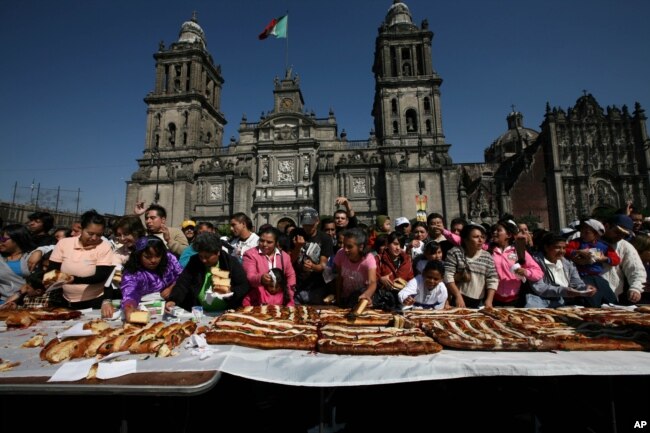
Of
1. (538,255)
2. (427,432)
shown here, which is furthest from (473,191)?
(427,432)

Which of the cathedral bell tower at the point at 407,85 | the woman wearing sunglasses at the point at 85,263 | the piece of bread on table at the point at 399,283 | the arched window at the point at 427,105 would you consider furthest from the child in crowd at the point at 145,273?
the arched window at the point at 427,105

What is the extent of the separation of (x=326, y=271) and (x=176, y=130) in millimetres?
37053

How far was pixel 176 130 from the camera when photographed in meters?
36.4

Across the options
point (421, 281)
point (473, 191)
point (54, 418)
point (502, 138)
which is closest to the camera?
point (54, 418)

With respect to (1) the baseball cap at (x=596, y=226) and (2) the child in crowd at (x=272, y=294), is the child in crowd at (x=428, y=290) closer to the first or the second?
(2) the child in crowd at (x=272, y=294)

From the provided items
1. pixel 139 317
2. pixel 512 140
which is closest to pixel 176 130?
pixel 139 317

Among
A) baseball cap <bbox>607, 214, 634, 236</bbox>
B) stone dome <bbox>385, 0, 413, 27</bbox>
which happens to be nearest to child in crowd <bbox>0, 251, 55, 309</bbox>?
baseball cap <bbox>607, 214, 634, 236</bbox>

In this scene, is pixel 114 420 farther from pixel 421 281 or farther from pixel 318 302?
pixel 421 281

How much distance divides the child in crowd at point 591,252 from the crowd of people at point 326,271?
1 cm

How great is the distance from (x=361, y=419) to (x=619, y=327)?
291 cm

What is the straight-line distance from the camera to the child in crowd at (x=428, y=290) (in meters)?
4.68

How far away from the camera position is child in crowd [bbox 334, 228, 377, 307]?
4.61 metres

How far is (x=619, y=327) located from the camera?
3381mm

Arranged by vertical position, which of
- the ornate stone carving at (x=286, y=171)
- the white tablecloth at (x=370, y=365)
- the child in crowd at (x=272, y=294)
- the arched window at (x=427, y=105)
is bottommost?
the white tablecloth at (x=370, y=365)
